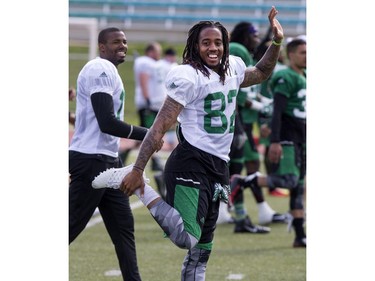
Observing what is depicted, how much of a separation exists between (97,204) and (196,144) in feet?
2.98

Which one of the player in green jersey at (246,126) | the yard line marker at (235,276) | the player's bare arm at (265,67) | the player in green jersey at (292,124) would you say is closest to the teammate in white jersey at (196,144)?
the player's bare arm at (265,67)

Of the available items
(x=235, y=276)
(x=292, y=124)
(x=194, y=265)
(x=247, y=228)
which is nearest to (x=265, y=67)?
(x=194, y=265)

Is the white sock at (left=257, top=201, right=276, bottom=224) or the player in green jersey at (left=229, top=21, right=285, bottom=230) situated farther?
the white sock at (left=257, top=201, right=276, bottom=224)

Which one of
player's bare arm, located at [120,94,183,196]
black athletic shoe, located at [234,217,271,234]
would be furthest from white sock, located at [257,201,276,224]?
player's bare arm, located at [120,94,183,196]

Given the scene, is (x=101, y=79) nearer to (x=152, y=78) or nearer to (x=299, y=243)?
(x=299, y=243)

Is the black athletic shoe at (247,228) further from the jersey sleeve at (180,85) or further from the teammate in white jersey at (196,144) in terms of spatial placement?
the jersey sleeve at (180,85)

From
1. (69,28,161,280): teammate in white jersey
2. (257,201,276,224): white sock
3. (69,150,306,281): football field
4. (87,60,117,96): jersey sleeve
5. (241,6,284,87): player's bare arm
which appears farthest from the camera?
(257,201,276,224): white sock

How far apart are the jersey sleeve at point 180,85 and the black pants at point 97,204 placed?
0.94 metres

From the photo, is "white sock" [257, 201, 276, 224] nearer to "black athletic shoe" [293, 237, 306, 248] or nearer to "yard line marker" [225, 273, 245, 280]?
"black athletic shoe" [293, 237, 306, 248]

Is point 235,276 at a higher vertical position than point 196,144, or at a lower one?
lower

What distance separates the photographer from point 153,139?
4879 millimetres

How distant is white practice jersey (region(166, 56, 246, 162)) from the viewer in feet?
15.9

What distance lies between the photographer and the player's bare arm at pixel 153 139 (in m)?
4.86
